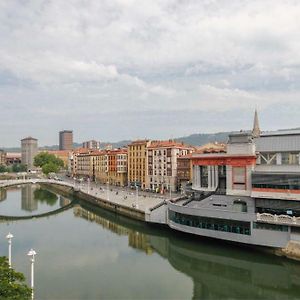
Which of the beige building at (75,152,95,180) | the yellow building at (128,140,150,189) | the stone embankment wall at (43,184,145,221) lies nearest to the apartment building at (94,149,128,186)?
the beige building at (75,152,95,180)

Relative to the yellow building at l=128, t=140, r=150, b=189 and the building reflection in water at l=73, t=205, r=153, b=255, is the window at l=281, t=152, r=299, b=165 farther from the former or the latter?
the yellow building at l=128, t=140, r=150, b=189

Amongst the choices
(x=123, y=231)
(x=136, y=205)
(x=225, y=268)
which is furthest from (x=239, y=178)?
(x=136, y=205)

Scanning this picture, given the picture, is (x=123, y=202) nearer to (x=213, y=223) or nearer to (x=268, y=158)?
(x=213, y=223)

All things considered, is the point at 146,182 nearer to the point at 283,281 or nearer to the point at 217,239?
the point at 217,239

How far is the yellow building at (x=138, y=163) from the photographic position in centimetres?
7981

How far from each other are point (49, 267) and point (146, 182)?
Result: 48.2 metres

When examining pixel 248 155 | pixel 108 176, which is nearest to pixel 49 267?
pixel 248 155

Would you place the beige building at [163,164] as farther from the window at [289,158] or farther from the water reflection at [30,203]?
the window at [289,158]

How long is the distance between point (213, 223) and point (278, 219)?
6362 millimetres

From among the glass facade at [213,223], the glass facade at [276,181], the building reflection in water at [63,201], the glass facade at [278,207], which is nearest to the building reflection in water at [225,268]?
the glass facade at [213,223]

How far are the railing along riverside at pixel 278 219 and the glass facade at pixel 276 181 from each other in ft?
10.3

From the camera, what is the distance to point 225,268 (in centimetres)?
3095

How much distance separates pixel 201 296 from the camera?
26359 mm

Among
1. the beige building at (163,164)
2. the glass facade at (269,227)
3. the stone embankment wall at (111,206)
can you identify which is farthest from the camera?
the beige building at (163,164)
